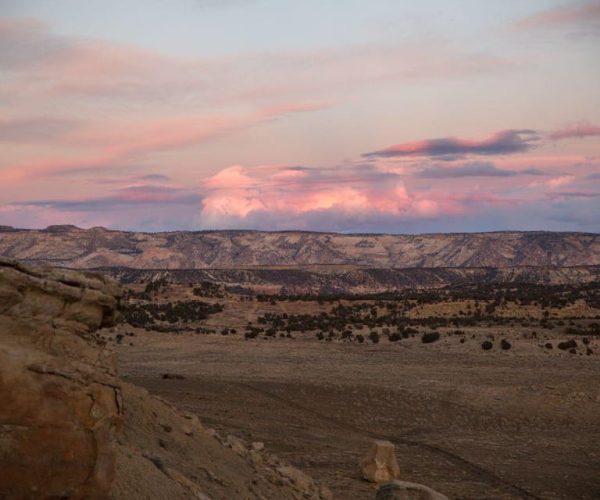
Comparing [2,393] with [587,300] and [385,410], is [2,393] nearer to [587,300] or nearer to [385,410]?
[385,410]

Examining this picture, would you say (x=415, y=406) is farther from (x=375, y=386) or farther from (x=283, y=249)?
(x=283, y=249)

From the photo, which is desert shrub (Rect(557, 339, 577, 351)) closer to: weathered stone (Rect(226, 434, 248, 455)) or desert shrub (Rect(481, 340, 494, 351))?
desert shrub (Rect(481, 340, 494, 351))

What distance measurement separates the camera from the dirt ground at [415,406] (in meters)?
17.2

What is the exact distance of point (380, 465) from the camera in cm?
1519

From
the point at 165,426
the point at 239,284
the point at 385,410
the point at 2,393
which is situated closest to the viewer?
the point at 2,393

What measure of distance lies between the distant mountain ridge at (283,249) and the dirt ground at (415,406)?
131219mm

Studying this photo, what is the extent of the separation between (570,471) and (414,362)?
17962 mm

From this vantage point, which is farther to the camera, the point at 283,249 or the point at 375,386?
the point at 283,249

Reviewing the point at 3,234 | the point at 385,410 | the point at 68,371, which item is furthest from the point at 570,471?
the point at 3,234

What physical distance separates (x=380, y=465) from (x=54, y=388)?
8.86 metres

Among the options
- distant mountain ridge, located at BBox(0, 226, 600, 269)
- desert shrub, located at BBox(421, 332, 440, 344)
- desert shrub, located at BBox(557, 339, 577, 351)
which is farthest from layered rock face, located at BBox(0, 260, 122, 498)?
distant mountain ridge, located at BBox(0, 226, 600, 269)

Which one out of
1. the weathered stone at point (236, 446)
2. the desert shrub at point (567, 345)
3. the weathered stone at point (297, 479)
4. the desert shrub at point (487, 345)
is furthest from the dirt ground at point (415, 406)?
the weathered stone at point (236, 446)

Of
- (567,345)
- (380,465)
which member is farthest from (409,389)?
(567,345)

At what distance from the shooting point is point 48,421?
24.9 ft
